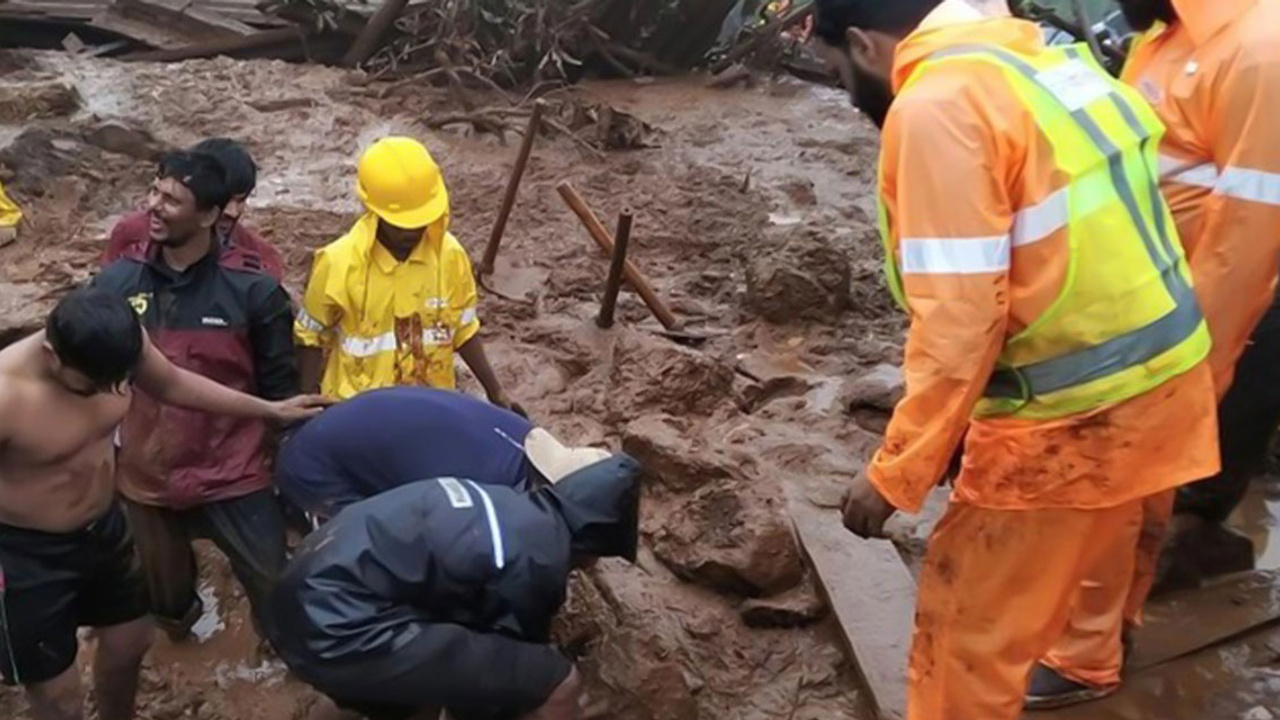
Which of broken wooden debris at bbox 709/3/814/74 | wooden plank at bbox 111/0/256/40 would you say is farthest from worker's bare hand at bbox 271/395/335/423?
broken wooden debris at bbox 709/3/814/74

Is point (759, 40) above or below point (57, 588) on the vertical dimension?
below

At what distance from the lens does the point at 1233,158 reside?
3.11m

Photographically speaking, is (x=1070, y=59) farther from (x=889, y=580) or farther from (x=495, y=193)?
(x=495, y=193)

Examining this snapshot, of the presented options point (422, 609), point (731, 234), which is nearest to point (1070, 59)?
point (422, 609)

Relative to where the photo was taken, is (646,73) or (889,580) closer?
(889,580)

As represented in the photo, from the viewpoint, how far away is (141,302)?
3699 mm

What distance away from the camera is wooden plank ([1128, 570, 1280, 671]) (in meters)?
3.67

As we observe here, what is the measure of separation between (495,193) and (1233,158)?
216 inches

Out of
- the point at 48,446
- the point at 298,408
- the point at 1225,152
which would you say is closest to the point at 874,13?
the point at 1225,152

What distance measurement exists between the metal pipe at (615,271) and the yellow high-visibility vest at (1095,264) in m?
3.40

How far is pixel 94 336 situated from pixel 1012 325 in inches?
81.2

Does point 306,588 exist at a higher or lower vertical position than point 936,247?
lower

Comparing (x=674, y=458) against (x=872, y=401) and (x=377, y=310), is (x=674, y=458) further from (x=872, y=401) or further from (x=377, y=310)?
(x=377, y=310)

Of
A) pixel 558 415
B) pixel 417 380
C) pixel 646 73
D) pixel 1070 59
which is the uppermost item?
pixel 1070 59
